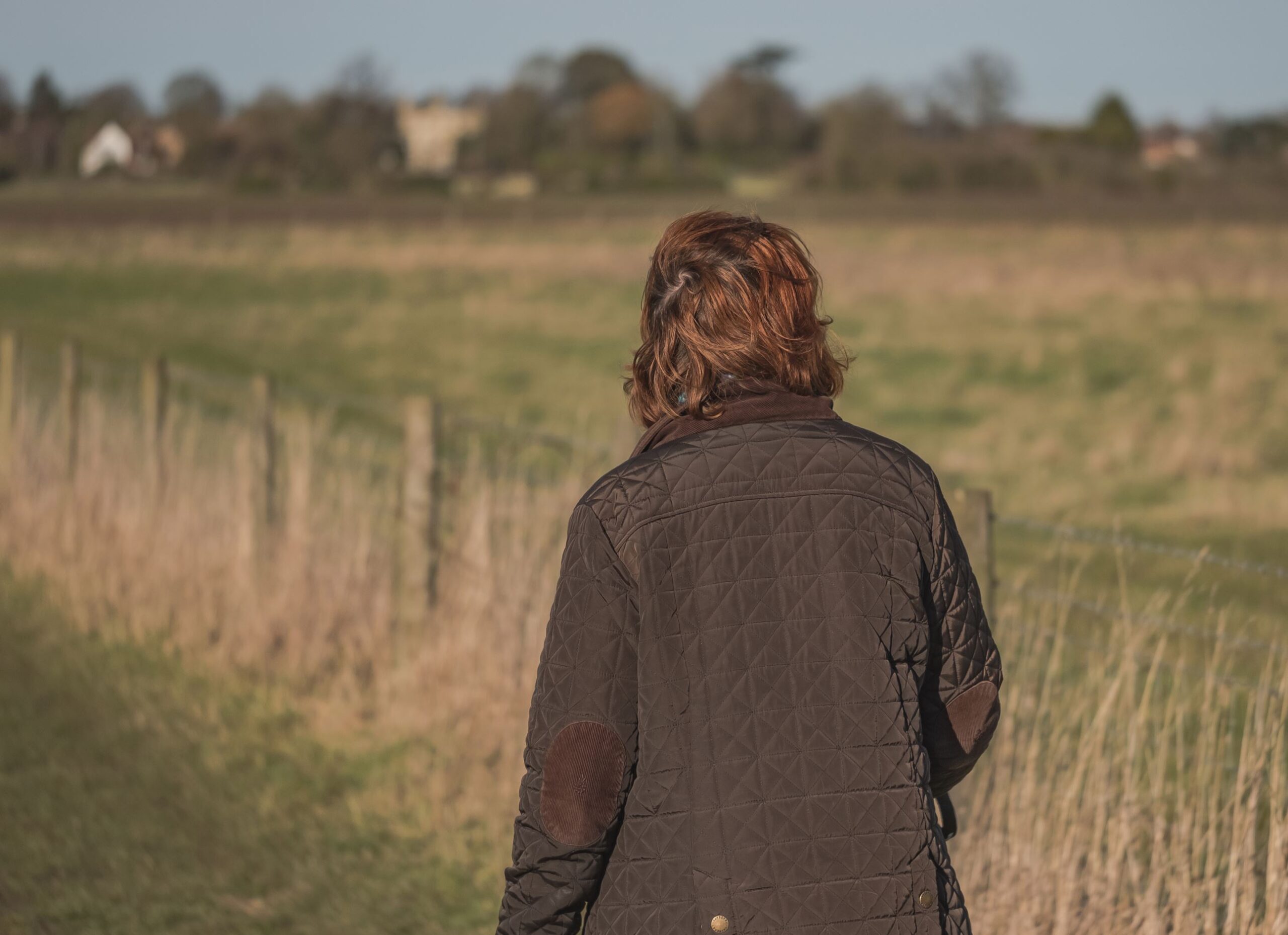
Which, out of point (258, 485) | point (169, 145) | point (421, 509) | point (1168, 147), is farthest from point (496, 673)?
point (1168, 147)

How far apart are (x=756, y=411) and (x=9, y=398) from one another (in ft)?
27.6

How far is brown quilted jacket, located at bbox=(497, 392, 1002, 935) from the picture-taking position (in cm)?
188

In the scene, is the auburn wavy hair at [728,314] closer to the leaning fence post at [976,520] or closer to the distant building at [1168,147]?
the leaning fence post at [976,520]

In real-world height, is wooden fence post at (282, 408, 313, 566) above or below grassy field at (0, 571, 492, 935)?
above

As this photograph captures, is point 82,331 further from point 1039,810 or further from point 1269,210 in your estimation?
point 1269,210

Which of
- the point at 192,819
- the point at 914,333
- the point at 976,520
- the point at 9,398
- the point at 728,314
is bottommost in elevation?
the point at 192,819

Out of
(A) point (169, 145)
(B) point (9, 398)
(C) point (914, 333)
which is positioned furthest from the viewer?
(A) point (169, 145)

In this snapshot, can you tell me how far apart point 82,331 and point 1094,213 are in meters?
38.4

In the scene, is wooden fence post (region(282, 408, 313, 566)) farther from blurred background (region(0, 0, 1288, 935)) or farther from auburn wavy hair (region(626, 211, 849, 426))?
auburn wavy hair (region(626, 211, 849, 426))

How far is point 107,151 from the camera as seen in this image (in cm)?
2762

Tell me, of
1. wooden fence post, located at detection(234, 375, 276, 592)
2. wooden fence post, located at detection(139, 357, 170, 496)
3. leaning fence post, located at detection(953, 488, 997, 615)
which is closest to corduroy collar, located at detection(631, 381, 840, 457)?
leaning fence post, located at detection(953, 488, 997, 615)

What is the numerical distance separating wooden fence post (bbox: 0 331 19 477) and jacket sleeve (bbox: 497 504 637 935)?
7.60 metres

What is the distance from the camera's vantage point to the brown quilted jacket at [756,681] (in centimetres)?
188

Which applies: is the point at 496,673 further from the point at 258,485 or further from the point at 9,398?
the point at 9,398
